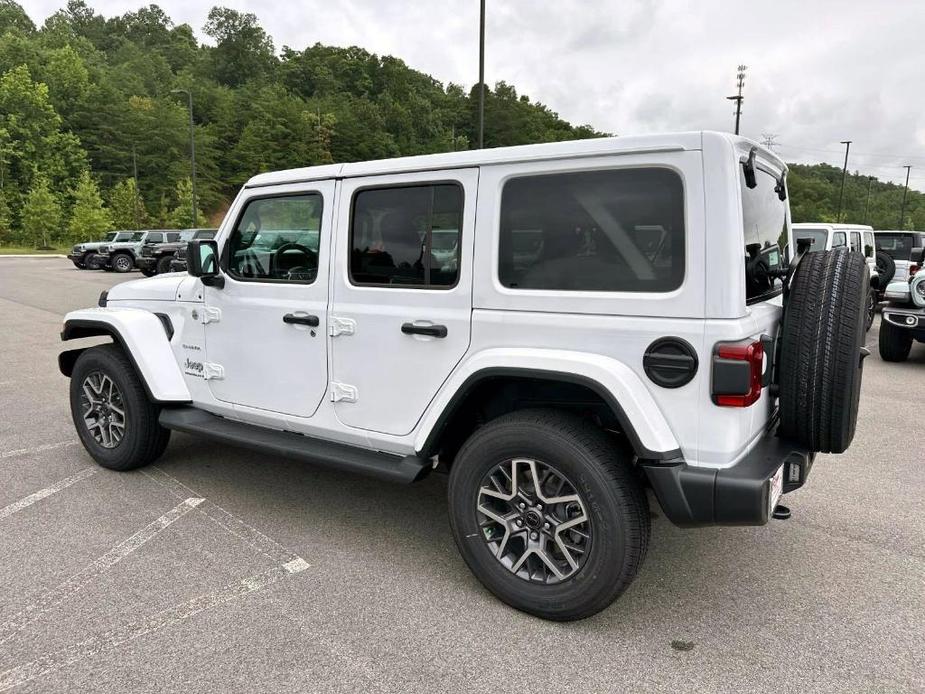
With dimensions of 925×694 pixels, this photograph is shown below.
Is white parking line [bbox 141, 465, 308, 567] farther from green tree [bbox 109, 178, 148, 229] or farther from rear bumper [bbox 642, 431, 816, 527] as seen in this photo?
green tree [bbox 109, 178, 148, 229]

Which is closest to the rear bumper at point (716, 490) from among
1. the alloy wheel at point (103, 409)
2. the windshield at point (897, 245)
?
the alloy wheel at point (103, 409)

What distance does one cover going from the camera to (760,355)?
2.47 m

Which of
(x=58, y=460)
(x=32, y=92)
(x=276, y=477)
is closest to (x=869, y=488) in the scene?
(x=276, y=477)

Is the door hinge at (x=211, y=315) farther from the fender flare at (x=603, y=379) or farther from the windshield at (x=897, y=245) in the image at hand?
the windshield at (x=897, y=245)

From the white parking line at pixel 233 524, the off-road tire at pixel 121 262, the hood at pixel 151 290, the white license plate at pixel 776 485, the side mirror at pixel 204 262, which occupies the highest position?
the side mirror at pixel 204 262

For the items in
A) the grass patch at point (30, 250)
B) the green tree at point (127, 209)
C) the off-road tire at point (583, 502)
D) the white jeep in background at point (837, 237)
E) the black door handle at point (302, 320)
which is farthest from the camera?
the green tree at point (127, 209)

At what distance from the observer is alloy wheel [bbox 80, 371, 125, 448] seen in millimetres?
4246

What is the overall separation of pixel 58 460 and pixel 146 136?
71.4 meters

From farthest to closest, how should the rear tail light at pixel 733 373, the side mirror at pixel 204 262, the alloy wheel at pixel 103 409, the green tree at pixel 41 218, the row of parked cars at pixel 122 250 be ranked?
the green tree at pixel 41 218
the row of parked cars at pixel 122 250
the alloy wheel at pixel 103 409
the side mirror at pixel 204 262
the rear tail light at pixel 733 373

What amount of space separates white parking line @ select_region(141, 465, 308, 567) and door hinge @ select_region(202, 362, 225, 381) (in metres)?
0.75

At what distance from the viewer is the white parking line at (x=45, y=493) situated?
3.78 m

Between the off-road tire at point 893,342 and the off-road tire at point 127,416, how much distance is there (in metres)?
8.62

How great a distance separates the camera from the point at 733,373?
2.30m

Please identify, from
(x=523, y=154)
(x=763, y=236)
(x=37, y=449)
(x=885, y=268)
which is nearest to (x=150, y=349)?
(x=37, y=449)
